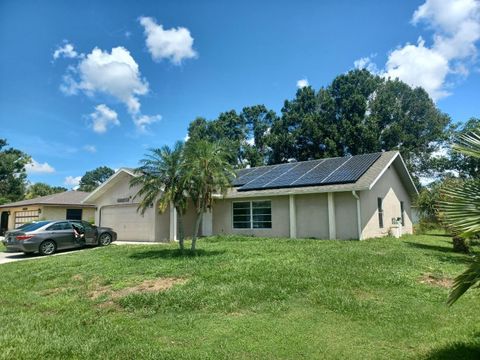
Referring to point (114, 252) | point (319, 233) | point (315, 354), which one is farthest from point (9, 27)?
point (319, 233)

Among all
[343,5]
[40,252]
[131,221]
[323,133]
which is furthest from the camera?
[323,133]

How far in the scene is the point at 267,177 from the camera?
2100 centimetres

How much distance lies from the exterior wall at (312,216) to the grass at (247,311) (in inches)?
254

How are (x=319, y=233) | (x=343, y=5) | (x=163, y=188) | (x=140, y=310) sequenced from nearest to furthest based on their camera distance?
1. (x=140, y=310)
2. (x=343, y=5)
3. (x=163, y=188)
4. (x=319, y=233)

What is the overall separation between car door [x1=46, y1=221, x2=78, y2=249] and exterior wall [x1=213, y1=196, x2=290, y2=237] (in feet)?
25.7

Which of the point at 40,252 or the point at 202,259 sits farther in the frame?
the point at 40,252

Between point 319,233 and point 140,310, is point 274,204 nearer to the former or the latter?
point 319,233

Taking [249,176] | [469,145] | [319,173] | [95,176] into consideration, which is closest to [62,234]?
[249,176]

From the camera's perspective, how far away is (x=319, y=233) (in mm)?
17500

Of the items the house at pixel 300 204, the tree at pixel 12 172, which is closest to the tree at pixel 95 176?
the tree at pixel 12 172

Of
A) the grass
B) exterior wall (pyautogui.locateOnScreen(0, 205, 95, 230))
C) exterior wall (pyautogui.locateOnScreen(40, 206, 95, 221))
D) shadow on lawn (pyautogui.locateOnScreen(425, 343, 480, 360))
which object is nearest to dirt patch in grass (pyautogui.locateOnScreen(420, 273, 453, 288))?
the grass

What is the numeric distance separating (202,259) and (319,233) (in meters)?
8.18

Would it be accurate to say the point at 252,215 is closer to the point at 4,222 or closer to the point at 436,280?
the point at 436,280

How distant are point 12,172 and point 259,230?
40.9 m
